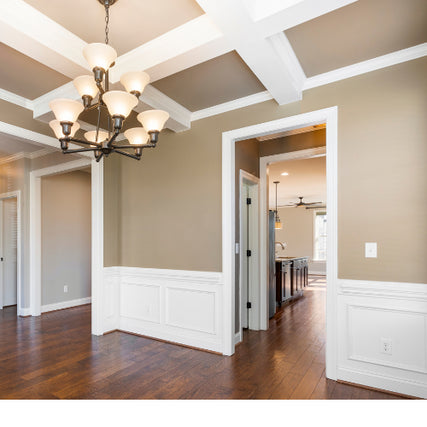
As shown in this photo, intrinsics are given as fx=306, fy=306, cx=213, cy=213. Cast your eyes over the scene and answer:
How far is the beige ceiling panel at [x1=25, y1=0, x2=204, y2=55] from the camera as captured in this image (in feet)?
6.39

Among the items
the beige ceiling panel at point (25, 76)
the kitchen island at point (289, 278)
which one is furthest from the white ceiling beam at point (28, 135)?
the kitchen island at point (289, 278)

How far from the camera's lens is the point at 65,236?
5473 millimetres

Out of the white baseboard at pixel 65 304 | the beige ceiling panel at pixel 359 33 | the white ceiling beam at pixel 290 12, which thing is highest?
the beige ceiling panel at pixel 359 33

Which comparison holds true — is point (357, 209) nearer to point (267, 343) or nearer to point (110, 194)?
point (267, 343)

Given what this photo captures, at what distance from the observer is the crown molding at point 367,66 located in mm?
2365

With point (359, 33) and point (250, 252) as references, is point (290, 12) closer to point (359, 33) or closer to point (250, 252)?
point (359, 33)

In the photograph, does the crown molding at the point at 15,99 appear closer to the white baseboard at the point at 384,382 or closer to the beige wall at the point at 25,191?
the beige wall at the point at 25,191

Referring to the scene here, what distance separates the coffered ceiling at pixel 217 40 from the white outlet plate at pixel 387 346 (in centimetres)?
220

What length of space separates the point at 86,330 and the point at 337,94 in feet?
13.3

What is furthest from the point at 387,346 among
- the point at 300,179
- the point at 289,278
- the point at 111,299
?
the point at 300,179

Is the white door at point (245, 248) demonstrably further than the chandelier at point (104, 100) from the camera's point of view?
Yes

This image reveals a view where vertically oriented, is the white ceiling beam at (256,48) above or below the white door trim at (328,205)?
above

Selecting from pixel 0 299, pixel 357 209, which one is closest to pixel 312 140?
pixel 357 209

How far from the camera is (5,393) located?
239 cm
